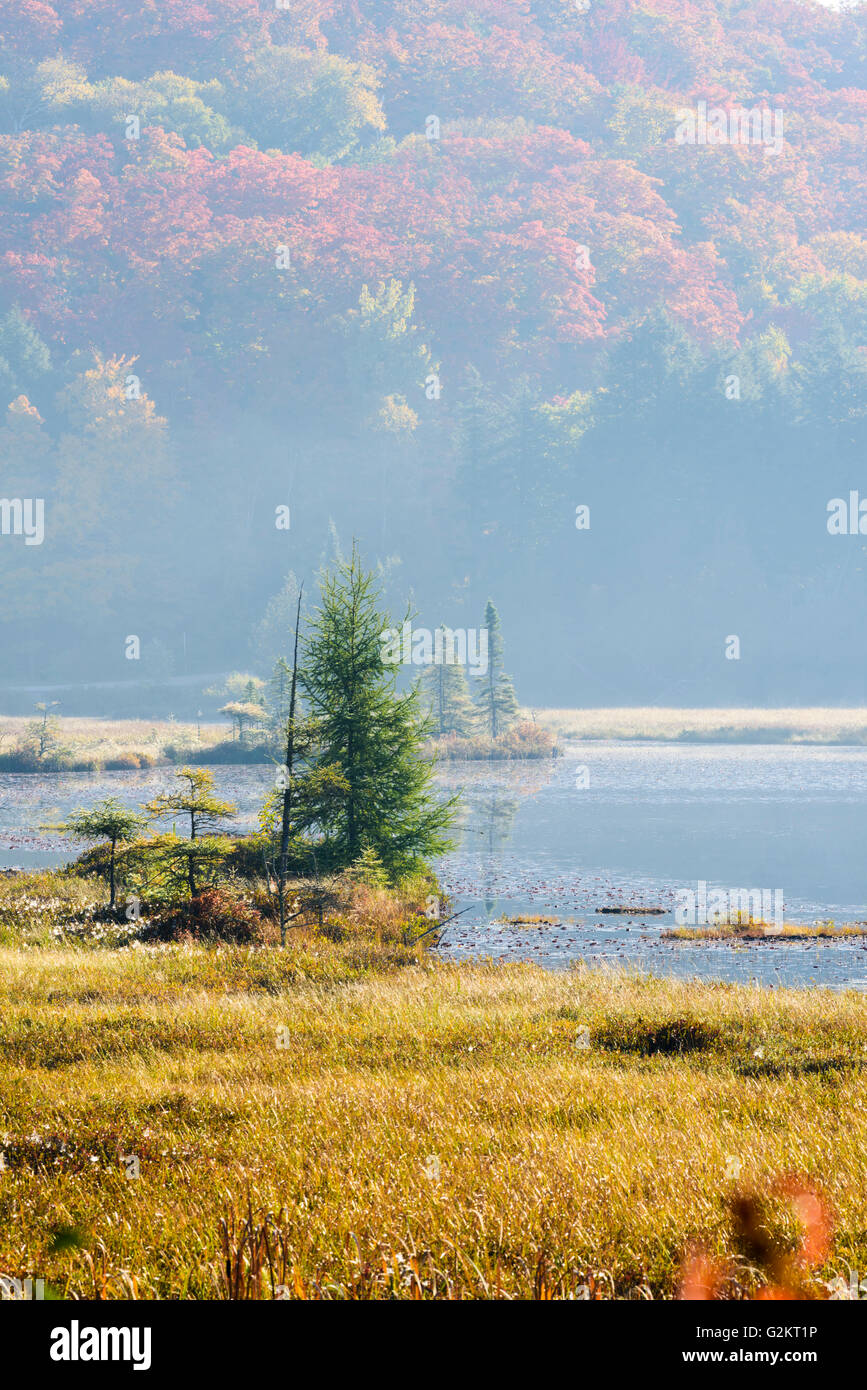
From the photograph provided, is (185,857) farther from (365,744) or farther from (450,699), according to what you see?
(450,699)

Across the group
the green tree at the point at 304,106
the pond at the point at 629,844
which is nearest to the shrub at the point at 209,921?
the pond at the point at 629,844

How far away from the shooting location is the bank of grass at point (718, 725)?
214 ft

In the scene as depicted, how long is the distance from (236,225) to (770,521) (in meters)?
68.6

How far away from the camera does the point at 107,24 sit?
545 ft

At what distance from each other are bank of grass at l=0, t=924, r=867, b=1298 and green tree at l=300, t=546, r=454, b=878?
7.34m

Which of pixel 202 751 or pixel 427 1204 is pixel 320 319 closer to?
pixel 202 751

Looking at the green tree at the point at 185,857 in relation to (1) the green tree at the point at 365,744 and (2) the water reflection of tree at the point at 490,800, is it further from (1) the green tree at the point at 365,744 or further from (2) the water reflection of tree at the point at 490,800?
(2) the water reflection of tree at the point at 490,800

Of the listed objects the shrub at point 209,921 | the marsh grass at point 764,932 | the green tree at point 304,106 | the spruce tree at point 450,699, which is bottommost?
the marsh grass at point 764,932

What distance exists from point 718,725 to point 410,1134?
65.3 metres

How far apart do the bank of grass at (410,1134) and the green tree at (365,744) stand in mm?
7340

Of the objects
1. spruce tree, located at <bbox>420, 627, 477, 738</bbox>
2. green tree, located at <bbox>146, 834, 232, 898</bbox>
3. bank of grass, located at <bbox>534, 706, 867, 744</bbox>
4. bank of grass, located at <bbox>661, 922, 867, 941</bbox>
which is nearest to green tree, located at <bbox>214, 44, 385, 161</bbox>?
bank of grass, located at <bbox>534, 706, 867, 744</bbox>

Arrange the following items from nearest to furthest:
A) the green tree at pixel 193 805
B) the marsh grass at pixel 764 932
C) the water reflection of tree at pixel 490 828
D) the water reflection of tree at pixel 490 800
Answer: the green tree at pixel 193 805 < the marsh grass at pixel 764 932 < the water reflection of tree at pixel 490 828 < the water reflection of tree at pixel 490 800

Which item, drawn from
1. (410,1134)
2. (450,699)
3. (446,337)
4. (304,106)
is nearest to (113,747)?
(450,699)

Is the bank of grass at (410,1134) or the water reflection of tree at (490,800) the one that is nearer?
the bank of grass at (410,1134)
